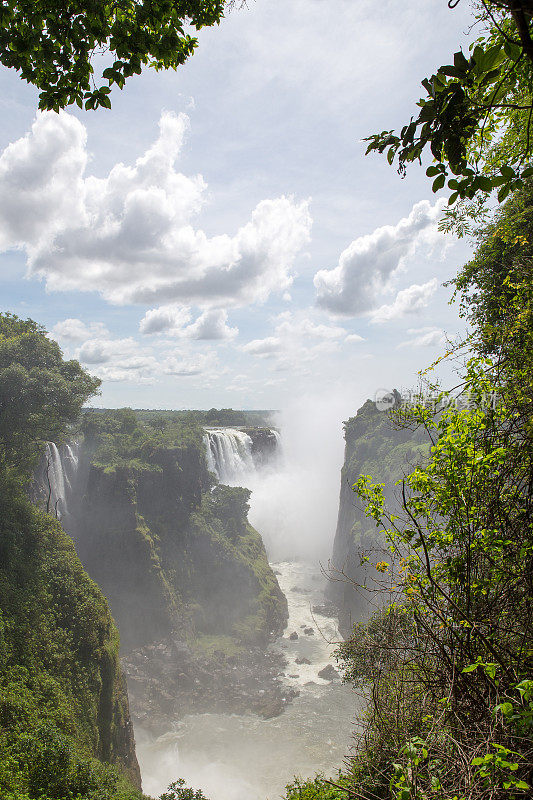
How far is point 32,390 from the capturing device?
67.4ft

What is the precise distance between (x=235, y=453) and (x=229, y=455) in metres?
1.28

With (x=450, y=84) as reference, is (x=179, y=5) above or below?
above

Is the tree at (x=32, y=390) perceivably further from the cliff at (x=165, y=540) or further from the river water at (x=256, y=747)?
the river water at (x=256, y=747)

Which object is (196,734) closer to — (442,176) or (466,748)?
(466,748)

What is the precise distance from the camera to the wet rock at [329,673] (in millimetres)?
28016

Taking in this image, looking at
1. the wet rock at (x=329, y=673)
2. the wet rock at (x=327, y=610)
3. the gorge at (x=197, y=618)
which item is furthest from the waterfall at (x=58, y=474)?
the wet rock at (x=327, y=610)

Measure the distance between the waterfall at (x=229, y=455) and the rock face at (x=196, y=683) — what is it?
17.6m

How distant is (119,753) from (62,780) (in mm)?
6939

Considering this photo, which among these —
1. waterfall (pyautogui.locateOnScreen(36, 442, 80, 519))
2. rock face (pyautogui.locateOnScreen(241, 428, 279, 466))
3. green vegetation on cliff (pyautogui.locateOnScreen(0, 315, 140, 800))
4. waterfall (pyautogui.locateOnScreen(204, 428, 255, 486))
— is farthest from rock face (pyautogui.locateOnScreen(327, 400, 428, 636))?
waterfall (pyautogui.locateOnScreen(36, 442, 80, 519))

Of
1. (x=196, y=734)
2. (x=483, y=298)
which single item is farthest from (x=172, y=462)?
(x=483, y=298)

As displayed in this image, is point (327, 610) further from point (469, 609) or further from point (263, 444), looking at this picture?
point (469, 609)

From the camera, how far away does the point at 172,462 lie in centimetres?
3550

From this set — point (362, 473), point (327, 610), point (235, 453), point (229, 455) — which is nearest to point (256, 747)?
point (327, 610)

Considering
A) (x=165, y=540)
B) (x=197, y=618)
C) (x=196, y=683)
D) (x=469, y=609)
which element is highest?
(x=469, y=609)
